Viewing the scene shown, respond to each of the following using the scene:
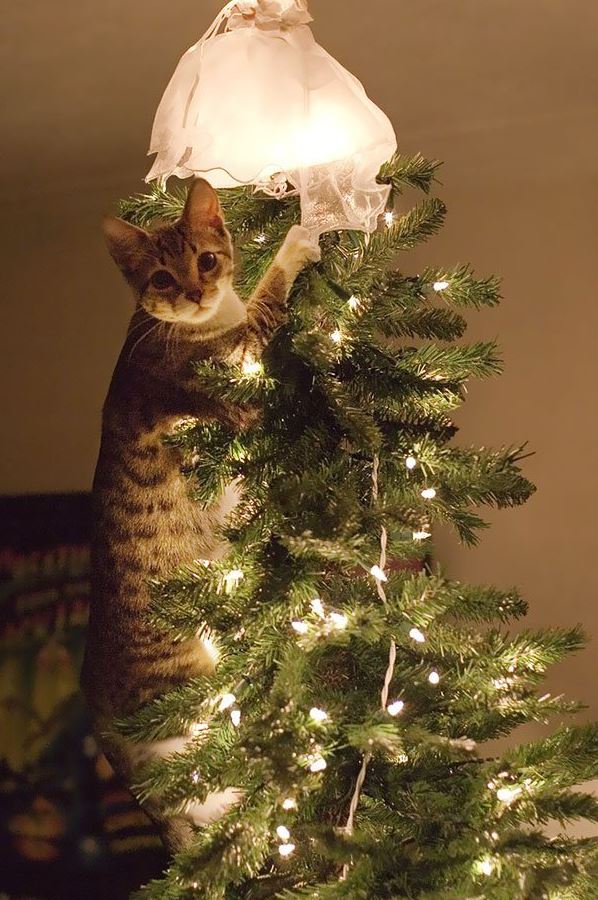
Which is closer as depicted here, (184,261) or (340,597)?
(340,597)

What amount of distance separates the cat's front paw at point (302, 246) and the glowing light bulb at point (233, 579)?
32 cm

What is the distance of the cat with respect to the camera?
0.89 m

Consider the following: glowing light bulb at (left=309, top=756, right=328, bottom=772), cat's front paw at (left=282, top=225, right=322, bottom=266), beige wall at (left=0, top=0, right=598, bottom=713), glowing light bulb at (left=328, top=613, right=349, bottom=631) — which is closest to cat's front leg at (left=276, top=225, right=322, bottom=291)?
cat's front paw at (left=282, top=225, right=322, bottom=266)

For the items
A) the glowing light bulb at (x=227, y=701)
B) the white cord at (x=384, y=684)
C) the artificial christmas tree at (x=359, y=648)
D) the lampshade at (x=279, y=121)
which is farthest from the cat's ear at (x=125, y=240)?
the glowing light bulb at (x=227, y=701)

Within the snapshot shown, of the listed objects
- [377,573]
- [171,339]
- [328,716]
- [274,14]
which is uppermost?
[274,14]

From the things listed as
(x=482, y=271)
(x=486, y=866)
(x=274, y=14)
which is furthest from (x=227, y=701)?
(x=482, y=271)

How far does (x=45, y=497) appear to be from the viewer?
4.75 ft

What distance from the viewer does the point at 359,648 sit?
76 cm

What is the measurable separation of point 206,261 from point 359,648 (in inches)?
17.3

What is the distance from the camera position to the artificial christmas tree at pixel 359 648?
0.66 meters

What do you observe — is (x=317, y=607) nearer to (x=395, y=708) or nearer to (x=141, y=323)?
(x=395, y=708)

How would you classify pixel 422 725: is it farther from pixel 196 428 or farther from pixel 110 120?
pixel 110 120

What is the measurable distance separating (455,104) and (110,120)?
589 millimetres

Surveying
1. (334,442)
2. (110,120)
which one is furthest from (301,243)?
(110,120)
